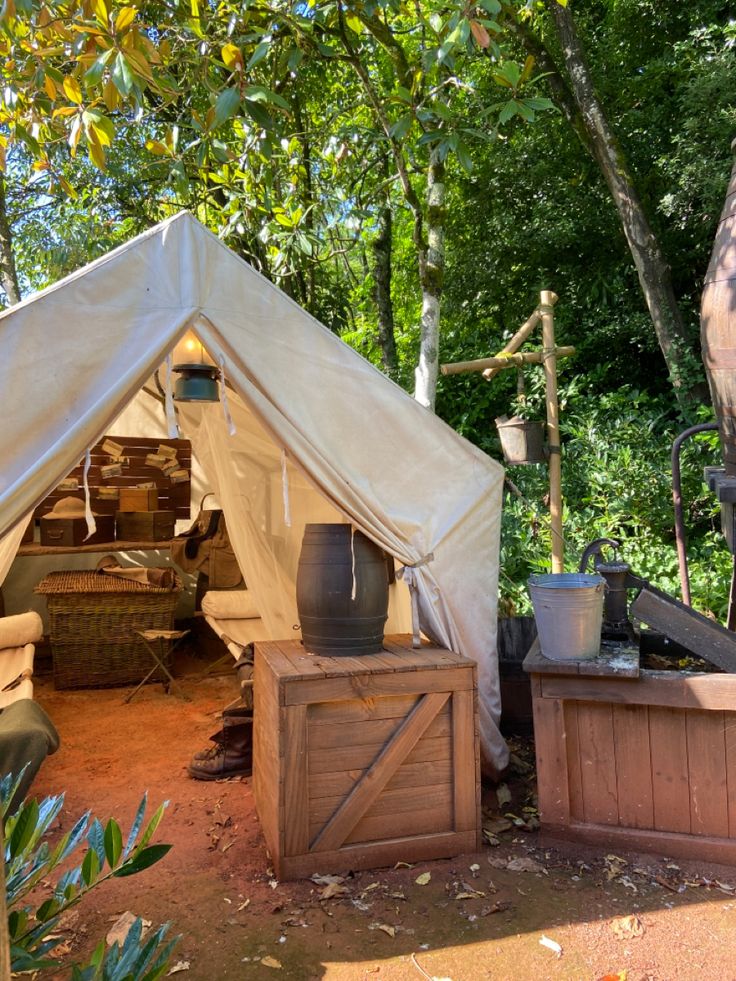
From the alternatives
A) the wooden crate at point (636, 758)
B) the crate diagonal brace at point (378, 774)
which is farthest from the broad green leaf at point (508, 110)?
the crate diagonal brace at point (378, 774)

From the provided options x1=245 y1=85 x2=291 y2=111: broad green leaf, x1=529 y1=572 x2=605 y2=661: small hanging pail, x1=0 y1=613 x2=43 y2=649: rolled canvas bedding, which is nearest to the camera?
x1=529 y1=572 x2=605 y2=661: small hanging pail

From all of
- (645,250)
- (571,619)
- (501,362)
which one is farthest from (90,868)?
(645,250)

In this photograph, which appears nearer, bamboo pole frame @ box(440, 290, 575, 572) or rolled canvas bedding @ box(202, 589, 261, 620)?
bamboo pole frame @ box(440, 290, 575, 572)

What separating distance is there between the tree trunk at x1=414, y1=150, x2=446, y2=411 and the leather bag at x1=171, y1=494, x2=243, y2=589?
189cm

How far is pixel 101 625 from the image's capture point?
5.02 metres

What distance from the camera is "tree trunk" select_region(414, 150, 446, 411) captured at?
496cm

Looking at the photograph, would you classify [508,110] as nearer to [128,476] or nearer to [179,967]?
[179,967]

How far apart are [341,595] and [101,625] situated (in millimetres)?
2763

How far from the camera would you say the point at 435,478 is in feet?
10.5

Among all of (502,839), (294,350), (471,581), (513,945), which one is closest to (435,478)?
(471,581)

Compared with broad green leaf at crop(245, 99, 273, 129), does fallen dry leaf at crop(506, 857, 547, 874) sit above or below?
below

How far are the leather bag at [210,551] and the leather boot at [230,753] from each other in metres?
2.22

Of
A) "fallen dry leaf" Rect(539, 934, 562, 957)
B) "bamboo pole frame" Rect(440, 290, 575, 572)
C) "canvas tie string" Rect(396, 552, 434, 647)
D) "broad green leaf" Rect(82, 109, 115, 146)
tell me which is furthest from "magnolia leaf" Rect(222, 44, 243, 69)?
"fallen dry leaf" Rect(539, 934, 562, 957)

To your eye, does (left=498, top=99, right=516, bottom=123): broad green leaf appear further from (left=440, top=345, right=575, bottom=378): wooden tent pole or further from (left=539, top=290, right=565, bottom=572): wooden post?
(left=440, top=345, right=575, bottom=378): wooden tent pole
